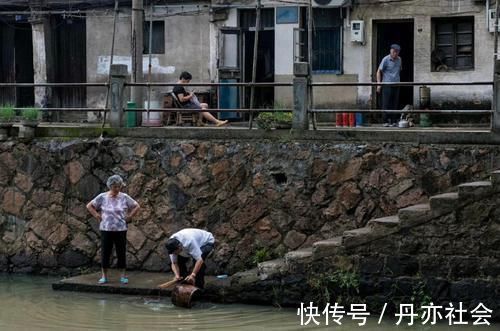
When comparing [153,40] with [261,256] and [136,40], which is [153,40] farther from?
[261,256]

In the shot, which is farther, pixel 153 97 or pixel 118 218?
pixel 153 97

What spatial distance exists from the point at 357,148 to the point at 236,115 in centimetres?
758

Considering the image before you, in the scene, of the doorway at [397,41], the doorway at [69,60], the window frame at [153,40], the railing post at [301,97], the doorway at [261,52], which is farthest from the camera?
the doorway at [69,60]

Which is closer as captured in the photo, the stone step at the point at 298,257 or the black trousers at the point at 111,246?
the stone step at the point at 298,257

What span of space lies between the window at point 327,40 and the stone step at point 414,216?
9256mm

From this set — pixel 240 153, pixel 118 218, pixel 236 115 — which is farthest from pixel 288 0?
pixel 118 218

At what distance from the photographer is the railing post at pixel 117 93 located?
15.6 metres

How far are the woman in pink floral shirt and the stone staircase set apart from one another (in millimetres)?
2167

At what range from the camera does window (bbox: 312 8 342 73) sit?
21.3 metres

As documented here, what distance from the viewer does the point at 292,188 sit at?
14.4 meters

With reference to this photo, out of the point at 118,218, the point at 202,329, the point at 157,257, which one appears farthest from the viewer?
the point at 157,257

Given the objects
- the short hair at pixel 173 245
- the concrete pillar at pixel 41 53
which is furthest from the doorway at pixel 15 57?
the short hair at pixel 173 245

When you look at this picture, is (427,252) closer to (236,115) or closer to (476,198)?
(476,198)

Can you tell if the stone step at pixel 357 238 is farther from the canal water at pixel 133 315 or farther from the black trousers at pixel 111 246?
the black trousers at pixel 111 246
